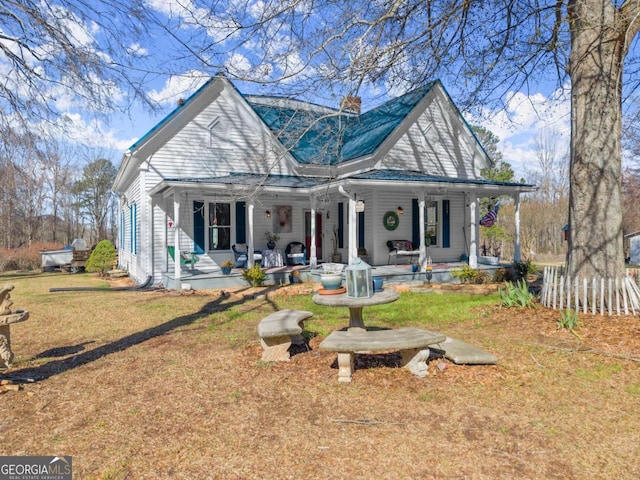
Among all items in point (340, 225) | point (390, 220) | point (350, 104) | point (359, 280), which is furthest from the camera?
point (340, 225)

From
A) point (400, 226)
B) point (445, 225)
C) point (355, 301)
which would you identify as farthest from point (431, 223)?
point (355, 301)

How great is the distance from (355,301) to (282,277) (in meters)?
8.00

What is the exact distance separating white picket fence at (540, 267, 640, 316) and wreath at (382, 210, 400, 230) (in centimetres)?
742

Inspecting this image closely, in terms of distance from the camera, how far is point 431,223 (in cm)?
1638

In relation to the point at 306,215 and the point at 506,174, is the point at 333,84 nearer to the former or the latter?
the point at 306,215

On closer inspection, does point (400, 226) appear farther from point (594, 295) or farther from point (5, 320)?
point (5, 320)

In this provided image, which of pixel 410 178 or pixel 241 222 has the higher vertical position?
pixel 410 178

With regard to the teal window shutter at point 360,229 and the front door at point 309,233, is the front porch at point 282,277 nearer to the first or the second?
the teal window shutter at point 360,229

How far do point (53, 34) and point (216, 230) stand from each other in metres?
9.21

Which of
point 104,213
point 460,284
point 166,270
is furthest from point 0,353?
point 104,213

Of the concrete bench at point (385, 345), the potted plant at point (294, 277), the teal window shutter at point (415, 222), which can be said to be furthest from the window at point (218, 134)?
the concrete bench at point (385, 345)

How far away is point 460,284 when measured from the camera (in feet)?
42.1

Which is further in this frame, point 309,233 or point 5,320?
point 309,233

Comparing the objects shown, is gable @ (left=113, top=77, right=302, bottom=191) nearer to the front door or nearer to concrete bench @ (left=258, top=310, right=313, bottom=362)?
the front door
